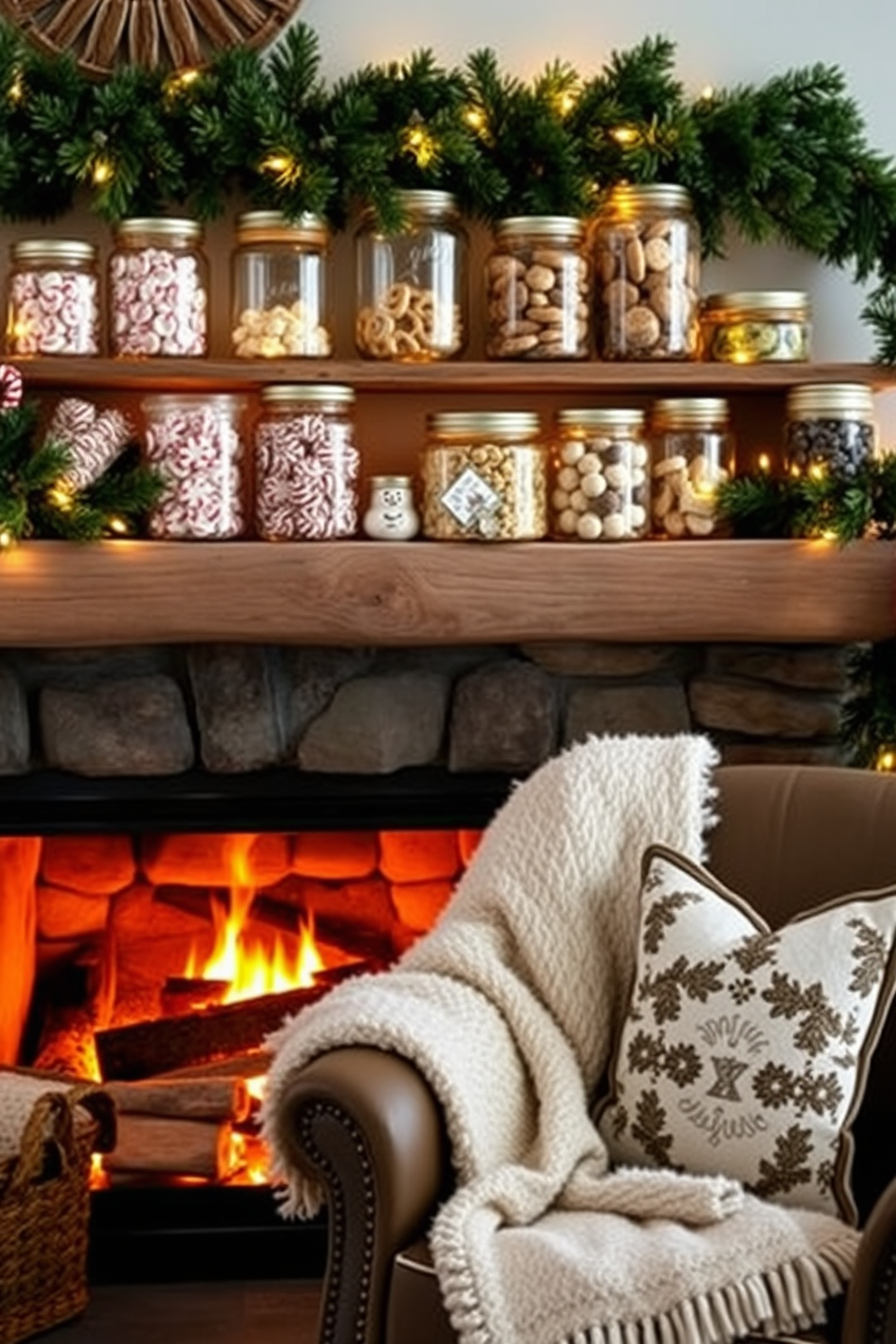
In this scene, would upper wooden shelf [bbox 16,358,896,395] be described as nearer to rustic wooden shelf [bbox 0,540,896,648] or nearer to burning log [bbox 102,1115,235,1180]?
rustic wooden shelf [bbox 0,540,896,648]

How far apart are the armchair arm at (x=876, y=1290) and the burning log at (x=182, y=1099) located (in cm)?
143

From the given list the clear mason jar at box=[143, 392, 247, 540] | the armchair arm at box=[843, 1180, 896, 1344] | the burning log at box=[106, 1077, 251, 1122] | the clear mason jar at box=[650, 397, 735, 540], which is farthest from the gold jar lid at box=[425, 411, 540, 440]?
the armchair arm at box=[843, 1180, 896, 1344]

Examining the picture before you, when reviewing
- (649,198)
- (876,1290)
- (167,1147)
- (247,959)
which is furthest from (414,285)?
(876,1290)

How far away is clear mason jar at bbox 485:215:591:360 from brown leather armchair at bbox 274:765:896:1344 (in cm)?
84

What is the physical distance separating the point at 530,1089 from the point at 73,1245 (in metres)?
0.85

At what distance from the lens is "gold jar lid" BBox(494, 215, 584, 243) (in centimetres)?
332

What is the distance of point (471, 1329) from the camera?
234 centimetres

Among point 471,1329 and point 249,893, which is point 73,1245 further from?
point 471,1329

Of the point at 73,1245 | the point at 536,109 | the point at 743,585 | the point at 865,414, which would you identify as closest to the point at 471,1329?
the point at 73,1245

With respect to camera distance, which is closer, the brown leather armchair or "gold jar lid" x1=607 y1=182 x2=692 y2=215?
the brown leather armchair

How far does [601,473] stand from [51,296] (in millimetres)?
836

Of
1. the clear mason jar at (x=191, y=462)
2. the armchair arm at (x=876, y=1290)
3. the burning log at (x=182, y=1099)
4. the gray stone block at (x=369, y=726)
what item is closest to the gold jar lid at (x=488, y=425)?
the clear mason jar at (x=191, y=462)

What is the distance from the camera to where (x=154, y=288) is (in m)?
3.29

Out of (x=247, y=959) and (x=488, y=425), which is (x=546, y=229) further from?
(x=247, y=959)
